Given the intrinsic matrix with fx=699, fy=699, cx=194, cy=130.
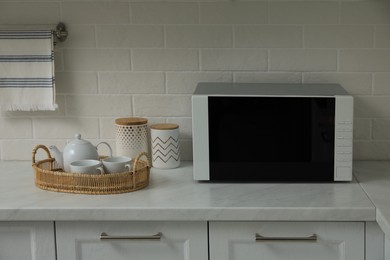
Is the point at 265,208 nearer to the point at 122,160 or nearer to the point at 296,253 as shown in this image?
the point at 296,253

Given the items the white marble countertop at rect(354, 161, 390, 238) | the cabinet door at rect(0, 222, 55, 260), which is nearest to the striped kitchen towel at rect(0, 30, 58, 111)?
the cabinet door at rect(0, 222, 55, 260)

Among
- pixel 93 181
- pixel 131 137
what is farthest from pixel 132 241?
pixel 131 137

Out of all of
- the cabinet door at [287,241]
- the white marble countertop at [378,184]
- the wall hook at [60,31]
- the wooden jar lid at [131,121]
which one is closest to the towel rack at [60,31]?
the wall hook at [60,31]

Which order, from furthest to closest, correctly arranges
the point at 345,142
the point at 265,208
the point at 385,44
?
the point at 385,44, the point at 345,142, the point at 265,208

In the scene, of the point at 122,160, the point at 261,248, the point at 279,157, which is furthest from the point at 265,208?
the point at 122,160

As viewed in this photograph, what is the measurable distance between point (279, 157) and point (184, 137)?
50 cm

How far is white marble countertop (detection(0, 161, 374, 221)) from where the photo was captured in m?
2.10

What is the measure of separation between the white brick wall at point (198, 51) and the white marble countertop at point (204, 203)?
1.40ft

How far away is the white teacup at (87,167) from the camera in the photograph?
2311 millimetres

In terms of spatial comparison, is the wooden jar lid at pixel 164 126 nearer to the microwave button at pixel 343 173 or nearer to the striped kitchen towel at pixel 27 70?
the striped kitchen towel at pixel 27 70

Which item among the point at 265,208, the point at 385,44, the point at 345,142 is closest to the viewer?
the point at 265,208

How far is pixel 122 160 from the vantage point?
239cm

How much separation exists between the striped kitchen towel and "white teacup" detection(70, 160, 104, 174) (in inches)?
14.5

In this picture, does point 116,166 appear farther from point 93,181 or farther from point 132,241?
point 132,241
